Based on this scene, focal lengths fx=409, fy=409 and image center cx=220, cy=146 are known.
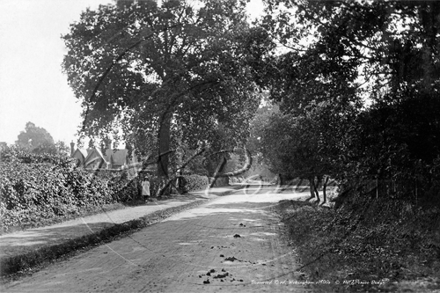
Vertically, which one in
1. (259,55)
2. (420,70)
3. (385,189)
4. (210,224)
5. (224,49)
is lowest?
(210,224)

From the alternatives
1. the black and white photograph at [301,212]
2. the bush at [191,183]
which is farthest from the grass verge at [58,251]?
the bush at [191,183]

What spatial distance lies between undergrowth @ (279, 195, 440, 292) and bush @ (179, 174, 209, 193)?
24.7 metres

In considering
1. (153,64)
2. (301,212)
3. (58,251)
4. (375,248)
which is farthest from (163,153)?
(375,248)

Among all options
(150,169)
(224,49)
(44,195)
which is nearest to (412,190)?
(44,195)

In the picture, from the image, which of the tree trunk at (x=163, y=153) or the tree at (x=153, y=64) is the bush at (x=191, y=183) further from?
the tree at (x=153, y=64)

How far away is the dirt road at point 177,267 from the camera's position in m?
6.07

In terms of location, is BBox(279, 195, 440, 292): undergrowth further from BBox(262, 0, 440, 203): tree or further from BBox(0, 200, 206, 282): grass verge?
BBox(0, 200, 206, 282): grass verge

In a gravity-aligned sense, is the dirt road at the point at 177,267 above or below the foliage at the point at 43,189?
below

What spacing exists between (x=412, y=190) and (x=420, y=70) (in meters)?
2.68

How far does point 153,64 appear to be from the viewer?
26.9m

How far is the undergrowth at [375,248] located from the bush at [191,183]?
81.1ft

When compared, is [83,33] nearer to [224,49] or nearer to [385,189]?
[224,49]

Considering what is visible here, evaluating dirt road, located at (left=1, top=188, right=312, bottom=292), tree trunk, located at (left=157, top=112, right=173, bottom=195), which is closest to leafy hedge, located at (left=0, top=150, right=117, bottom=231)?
dirt road, located at (left=1, top=188, right=312, bottom=292)

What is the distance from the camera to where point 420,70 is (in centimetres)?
913
